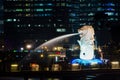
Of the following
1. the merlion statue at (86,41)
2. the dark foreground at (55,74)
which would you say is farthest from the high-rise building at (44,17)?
the dark foreground at (55,74)

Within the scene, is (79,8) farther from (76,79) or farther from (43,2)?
(76,79)

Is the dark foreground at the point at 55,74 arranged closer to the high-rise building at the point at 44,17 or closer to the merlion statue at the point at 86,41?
the merlion statue at the point at 86,41

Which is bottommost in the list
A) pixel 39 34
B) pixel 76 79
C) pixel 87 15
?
pixel 76 79

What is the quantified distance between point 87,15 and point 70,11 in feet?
31.4

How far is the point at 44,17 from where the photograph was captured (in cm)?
18062

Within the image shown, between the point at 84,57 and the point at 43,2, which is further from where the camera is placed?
the point at 43,2

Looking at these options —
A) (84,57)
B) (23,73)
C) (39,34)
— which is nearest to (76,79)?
(23,73)

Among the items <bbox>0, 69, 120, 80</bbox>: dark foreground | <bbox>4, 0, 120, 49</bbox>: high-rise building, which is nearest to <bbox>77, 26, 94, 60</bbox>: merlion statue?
<bbox>0, 69, 120, 80</bbox>: dark foreground

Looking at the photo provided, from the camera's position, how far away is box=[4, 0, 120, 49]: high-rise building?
17388cm

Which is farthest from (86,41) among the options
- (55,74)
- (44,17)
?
(44,17)

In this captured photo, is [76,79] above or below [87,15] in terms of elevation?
below

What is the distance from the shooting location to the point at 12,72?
134ft

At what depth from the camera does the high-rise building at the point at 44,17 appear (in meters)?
174

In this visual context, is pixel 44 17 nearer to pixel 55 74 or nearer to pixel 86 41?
pixel 86 41
